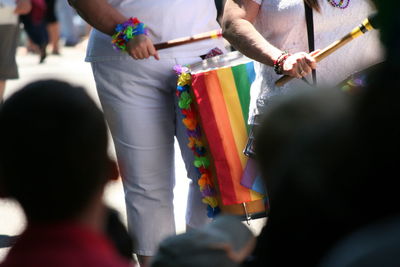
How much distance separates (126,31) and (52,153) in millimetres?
1763

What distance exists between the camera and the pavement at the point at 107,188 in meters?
2.36

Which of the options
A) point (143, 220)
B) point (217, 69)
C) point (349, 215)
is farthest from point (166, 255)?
point (143, 220)

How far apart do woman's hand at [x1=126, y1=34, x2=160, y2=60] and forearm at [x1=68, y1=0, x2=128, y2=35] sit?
11 cm

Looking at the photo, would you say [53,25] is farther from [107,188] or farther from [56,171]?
[56,171]

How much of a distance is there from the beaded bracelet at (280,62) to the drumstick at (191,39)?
1.97ft

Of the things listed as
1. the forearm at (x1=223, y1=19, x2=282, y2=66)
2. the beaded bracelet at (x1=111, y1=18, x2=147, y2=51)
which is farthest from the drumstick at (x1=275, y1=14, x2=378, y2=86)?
the beaded bracelet at (x1=111, y1=18, x2=147, y2=51)

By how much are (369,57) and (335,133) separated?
191 centimetres

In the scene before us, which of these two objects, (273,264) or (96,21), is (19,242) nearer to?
(273,264)

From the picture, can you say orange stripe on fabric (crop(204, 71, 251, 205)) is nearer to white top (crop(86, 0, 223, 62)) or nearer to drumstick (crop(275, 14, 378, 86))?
white top (crop(86, 0, 223, 62))

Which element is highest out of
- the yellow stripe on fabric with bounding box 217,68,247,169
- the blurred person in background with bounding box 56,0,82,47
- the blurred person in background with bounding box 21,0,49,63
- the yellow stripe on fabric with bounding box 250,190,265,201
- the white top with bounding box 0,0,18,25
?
the yellow stripe on fabric with bounding box 217,68,247,169

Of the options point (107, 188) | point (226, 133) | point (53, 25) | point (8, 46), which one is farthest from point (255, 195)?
point (53, 25)

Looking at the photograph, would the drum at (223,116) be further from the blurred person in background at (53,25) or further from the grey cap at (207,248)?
the blurred person in background at (53,25)

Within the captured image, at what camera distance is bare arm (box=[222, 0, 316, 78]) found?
10.7 ft

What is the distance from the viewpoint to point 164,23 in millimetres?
3887
